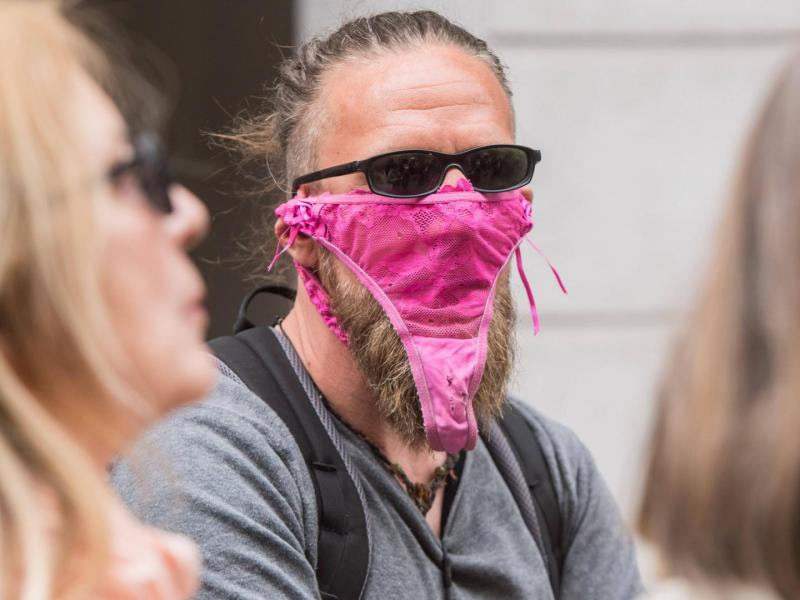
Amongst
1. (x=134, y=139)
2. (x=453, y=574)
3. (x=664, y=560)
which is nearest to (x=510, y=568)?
(x=453, y=574)

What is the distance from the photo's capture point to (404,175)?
2.98 m

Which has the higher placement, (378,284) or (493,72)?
(493,72)

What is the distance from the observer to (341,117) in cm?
314

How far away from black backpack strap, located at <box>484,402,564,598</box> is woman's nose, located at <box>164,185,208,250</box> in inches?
58.0

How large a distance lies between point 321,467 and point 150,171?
1123 millimetres

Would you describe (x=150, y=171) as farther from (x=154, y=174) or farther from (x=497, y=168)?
(x=497, y=168)

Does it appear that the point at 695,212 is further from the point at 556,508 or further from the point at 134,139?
the point at 134,139

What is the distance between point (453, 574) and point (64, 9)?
1554mm

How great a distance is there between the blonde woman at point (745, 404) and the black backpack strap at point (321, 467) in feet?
3.60

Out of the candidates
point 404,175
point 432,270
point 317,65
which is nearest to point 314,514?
point 432,270

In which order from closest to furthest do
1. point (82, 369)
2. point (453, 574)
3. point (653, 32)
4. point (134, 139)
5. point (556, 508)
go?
1. point (82, 369)
2. point (134, 139)
3. point (453, 574)
4. point (556, 508)
5. point (653, 32)

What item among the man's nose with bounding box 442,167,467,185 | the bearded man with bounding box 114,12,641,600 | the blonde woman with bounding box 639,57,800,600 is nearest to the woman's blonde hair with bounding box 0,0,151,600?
the blonde woman with bounding box 639,57,800,600

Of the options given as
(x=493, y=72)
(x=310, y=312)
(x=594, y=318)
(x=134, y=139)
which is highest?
(x=134, y=139)

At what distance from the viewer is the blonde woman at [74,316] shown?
4.94 ft
